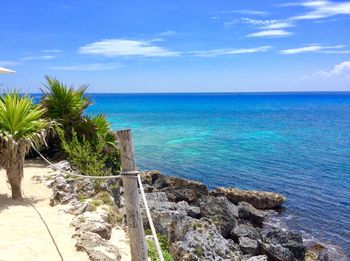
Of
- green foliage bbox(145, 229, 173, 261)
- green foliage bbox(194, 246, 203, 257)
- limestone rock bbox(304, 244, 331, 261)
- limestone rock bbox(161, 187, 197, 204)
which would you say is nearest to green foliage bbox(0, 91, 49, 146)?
green foliage bbox(145, 229, 173, 261)

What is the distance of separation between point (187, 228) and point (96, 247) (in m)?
3.70

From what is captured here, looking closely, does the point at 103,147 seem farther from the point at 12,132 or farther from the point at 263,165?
the point at 263,165

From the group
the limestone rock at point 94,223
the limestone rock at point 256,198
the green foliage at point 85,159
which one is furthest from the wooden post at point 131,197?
the limestone rock at point 256,198

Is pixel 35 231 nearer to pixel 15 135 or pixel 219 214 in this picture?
pixel 15 135

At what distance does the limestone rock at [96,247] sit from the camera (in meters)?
6.32

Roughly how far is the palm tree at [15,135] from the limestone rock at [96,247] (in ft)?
8.82

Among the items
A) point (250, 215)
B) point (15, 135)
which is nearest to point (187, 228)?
point (15, 135)

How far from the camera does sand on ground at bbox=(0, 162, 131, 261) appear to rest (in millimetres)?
6352

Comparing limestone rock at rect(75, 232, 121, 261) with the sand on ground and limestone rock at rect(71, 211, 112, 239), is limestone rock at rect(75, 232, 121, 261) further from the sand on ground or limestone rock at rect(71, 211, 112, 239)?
limestone rock at rect(71, 211, 112, 239)

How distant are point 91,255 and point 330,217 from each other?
14.5 m

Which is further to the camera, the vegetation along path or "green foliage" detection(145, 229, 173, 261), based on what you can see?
"green foliage" detection(145, 229, 173, 261)

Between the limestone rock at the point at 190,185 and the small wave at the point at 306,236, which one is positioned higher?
the limestone rock at the point at 190,185

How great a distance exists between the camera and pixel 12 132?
8.59 metres

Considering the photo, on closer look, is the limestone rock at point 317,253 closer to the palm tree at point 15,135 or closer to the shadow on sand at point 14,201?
the shadow on sand at point 14,201
